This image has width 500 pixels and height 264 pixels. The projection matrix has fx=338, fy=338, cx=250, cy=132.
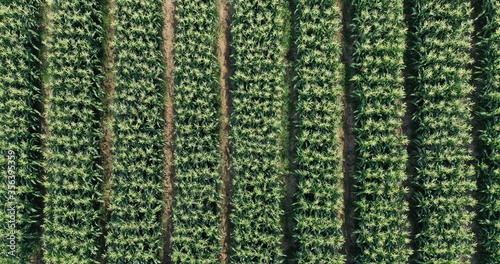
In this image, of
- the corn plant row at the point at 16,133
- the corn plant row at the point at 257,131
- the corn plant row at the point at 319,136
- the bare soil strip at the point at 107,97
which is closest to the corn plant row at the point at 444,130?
the corn plant row at the point at 319,136

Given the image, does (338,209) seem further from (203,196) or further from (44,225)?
(44,225)

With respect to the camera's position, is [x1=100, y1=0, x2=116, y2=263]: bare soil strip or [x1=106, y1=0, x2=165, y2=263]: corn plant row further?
[x1=100, y1=0, x2=116, y2=263]: bare soil strip

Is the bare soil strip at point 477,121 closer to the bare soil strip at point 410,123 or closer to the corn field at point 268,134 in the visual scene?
the corn field at point 268,134

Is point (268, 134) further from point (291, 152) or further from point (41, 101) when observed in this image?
point (41, 101)

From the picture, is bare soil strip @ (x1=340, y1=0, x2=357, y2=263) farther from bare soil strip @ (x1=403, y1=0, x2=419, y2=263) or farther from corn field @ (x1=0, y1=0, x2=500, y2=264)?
bare soil strip @ (x1=403, y1=0, x2=419, y2=263)

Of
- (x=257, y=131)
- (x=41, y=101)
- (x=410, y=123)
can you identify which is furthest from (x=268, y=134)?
(x=41, y=101)

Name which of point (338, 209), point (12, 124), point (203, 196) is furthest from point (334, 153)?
point (12, 124)

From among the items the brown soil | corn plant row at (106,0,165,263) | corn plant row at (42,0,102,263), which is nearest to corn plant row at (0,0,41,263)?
corn plant row at (42,0,102,263)
